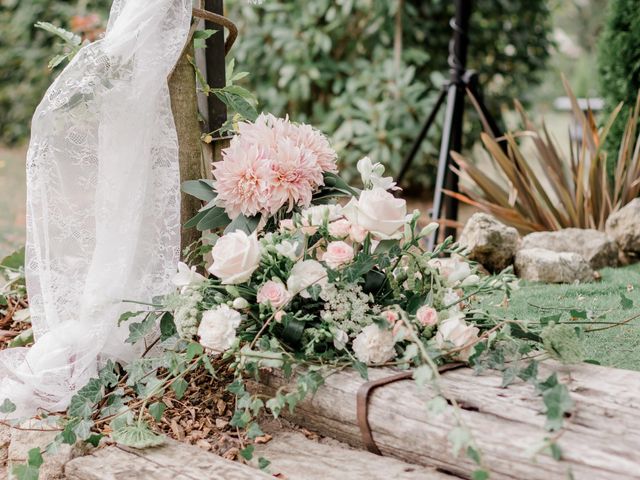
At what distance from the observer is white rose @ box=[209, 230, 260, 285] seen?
1.86 metres

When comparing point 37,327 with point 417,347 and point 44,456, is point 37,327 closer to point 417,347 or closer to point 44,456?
point 44,456

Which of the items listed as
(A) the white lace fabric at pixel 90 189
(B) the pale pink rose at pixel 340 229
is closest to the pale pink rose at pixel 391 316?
(B) the pale pink rose at pixel 340 229

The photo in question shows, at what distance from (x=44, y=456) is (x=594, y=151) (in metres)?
3.09

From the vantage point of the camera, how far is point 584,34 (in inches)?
642

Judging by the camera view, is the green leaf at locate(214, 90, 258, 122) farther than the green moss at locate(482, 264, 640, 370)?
Yes

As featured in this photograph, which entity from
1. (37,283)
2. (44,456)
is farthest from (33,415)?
(37,283)

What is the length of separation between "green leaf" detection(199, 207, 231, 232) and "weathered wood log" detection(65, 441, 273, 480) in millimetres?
616

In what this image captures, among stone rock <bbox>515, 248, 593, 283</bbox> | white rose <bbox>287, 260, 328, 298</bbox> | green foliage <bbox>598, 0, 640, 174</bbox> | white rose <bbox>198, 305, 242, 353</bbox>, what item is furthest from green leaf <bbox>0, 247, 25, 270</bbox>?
green foliage <bbox>598, 0, 640, 174</bbox>

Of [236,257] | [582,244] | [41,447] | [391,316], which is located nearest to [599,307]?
[582,244]

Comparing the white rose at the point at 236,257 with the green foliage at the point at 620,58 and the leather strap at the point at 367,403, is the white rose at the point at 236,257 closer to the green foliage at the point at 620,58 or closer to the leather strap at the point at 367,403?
the leather strap at the point at 367,403

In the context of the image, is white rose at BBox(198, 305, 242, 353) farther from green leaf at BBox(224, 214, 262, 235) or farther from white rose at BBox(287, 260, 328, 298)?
green leaf at BBox(224, 214, 262, 235)

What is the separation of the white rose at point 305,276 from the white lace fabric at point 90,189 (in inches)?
20.0

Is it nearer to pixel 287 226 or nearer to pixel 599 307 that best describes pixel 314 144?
pixel 287 226

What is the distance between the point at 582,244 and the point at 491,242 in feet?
1.64
